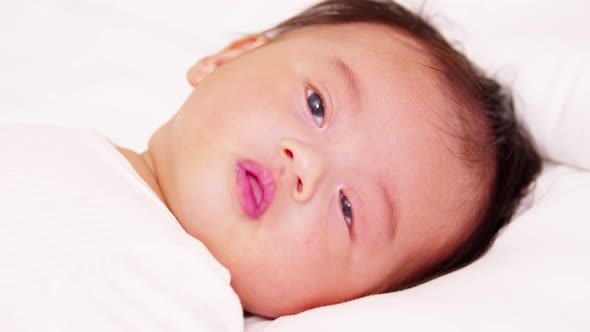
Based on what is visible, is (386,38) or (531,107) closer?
(386,38)

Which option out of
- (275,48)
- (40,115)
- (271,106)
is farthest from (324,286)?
(40,115)

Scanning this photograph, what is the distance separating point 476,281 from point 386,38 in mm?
500

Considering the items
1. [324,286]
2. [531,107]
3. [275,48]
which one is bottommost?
[324,286]

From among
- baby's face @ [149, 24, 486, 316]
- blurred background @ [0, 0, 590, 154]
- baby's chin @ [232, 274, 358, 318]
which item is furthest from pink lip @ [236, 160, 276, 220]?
blurred background @ [0, 0, 590, 154]

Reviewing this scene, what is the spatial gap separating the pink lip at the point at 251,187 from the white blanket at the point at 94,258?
0.10 meters

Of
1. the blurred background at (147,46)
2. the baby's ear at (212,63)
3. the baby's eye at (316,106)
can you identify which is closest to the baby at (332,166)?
the baby's eye at (316,106)

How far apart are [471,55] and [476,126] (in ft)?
1.04

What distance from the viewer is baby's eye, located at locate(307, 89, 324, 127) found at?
43.9 inches

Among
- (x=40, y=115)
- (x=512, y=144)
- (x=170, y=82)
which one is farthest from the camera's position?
Answer: (x=170, y=82)

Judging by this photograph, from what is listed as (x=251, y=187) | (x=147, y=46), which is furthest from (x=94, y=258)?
(x=147, y=46)

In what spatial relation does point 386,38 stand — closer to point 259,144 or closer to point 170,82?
point 259,144

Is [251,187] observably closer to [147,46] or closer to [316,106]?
[316,106]

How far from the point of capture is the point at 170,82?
5.65ft

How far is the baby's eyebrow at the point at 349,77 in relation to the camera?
44.2 inches
